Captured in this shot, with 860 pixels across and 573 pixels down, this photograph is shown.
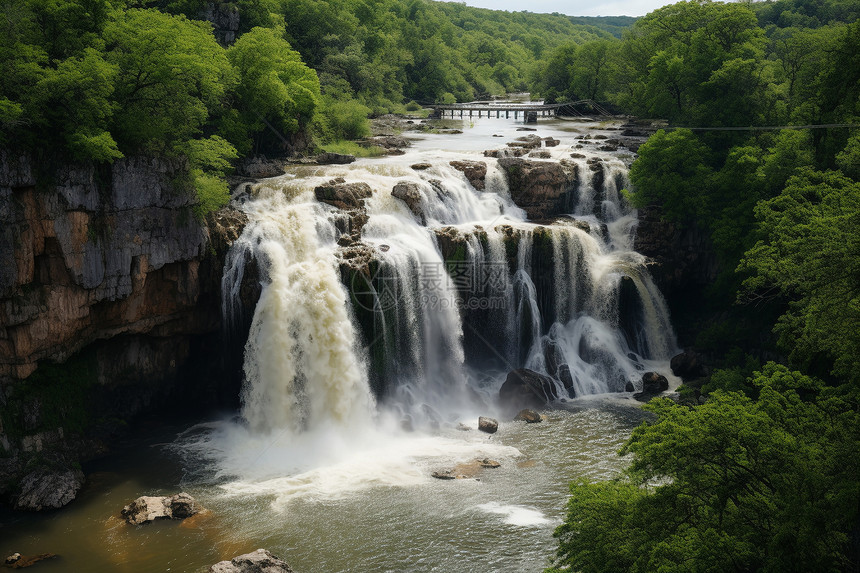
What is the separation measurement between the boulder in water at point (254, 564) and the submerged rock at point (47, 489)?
293 inches

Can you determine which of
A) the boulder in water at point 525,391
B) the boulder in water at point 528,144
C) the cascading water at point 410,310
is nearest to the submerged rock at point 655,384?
the cascading water at point 410,310

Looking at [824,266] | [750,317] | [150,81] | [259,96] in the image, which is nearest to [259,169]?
[259,96]

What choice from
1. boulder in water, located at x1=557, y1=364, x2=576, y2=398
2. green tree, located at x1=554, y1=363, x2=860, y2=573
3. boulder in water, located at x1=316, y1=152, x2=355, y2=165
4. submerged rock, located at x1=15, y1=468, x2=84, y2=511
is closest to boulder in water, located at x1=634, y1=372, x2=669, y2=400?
boulder in water, located at x1=557, y1=364, x2=576, y2=398

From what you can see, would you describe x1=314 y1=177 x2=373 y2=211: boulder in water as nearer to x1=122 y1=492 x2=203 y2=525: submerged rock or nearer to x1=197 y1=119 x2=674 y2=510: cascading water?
x1=197 y1=119 x2=674 y2=510: cascading water

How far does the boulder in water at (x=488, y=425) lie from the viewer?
2758 cm

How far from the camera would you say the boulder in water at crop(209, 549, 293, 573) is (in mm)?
17969

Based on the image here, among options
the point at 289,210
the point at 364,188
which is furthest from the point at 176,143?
the point at 364,188

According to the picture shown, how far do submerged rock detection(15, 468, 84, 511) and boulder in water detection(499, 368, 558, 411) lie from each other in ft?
51.8

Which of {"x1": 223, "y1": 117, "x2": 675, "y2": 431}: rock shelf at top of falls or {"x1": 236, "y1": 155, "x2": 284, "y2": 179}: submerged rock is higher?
{"x1": 236, "y1": 155, "x2": 284, "y2": 179}: submerged rock

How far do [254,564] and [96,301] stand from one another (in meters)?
11.5

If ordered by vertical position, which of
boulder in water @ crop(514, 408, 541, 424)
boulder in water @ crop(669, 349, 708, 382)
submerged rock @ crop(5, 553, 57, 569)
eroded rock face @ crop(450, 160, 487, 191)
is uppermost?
eroded rock face @ crop(450, 160, 487, 191)

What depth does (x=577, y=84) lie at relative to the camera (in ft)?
231

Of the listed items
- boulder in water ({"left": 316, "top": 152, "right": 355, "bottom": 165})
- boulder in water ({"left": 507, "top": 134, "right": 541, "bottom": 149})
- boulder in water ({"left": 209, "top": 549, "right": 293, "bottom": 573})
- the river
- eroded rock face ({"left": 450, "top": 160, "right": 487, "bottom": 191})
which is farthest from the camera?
boulder in water ({"left": 507, "top": 134, "right": 541, "bottom": 149})

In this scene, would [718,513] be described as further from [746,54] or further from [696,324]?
[746,54]
